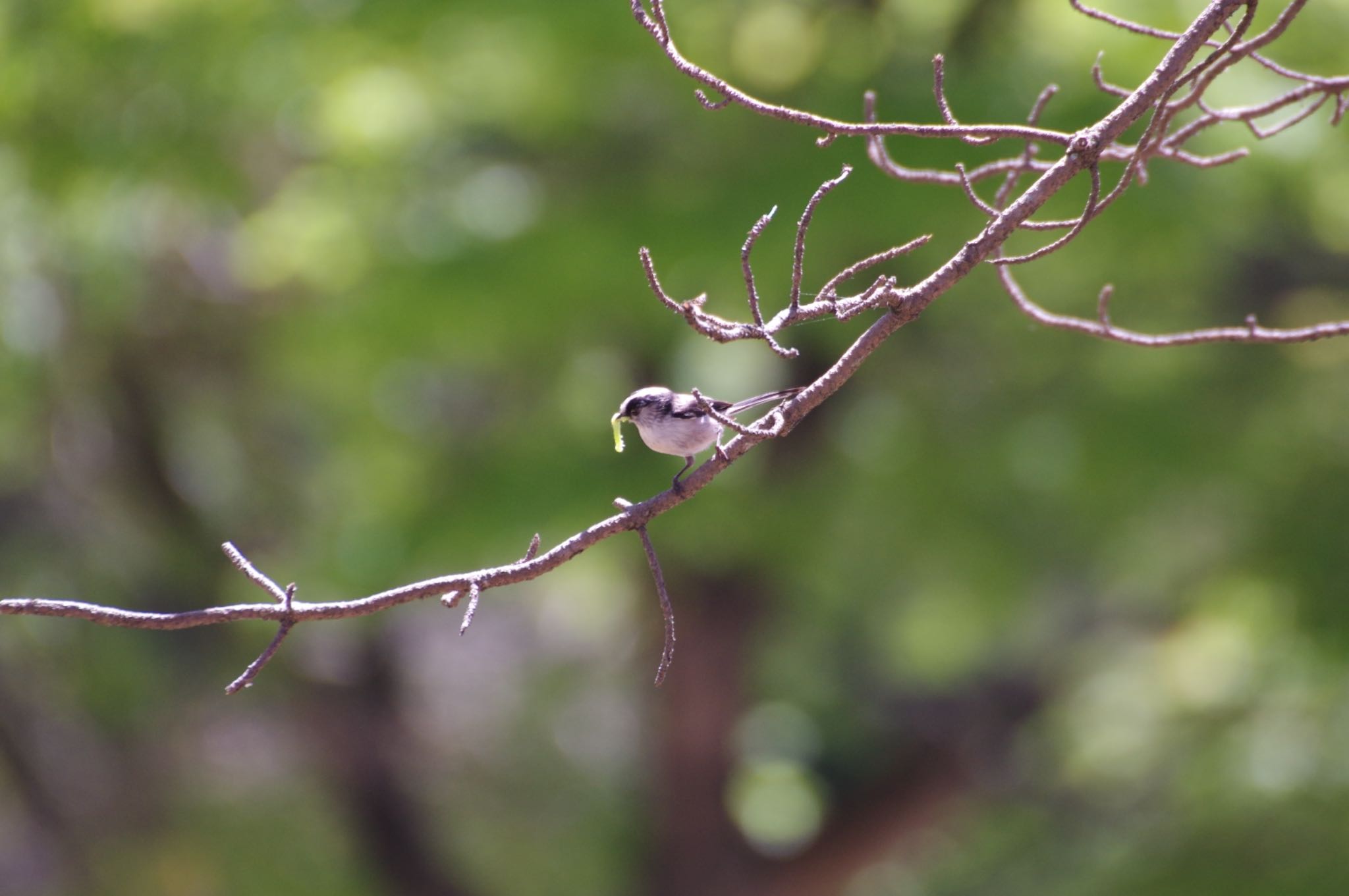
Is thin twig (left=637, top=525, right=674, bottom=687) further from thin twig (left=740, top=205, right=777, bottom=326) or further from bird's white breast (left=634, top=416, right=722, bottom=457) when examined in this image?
bird's white breast (left=634, top=416, right=722, bottom=457)

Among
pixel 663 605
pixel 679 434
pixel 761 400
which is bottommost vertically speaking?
pixel 663 605

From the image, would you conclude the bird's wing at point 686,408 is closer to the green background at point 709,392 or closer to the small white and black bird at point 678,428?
the small white and black bird at point 678,428

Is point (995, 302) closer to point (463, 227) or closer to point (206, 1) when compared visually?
point (463, 227)

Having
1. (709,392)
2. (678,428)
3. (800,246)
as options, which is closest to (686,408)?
(678,428)

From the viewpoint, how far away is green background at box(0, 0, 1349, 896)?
18.1ft

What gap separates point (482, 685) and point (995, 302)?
28.5ft

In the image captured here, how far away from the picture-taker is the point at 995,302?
18.9 ft

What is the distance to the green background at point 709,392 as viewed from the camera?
5.51 m

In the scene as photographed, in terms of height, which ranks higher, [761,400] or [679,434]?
[679,434]

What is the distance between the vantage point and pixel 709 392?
18.7ft

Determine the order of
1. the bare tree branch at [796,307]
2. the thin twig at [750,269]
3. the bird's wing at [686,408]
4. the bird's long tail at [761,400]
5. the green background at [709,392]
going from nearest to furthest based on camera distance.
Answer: the thin twig at [750,269], the bare tree branch at [796,307], the bird's long tail at [761,400], the bird's wing at [686,408], the green background at [709,392]

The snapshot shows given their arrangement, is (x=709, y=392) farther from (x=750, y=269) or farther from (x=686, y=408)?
(x=750, y=269)

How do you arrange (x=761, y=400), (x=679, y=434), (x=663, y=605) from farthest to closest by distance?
(x=679, y=434), (x=761, y=400), (x=663, y=605)

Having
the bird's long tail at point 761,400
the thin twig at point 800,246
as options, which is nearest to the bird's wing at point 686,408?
the bird's long tail at point 761,400
